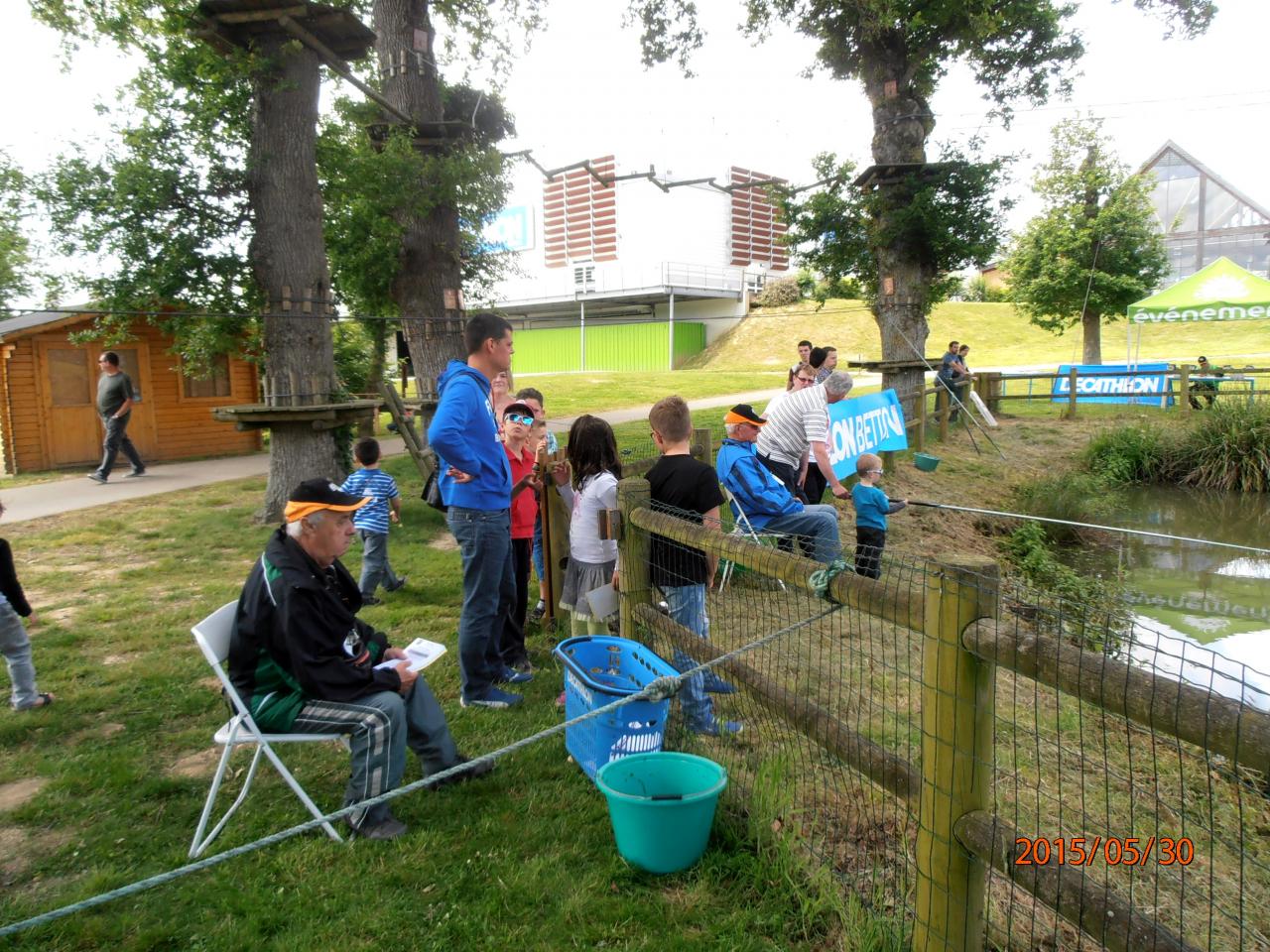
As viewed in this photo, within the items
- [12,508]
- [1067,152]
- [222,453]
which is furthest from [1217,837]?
[1067,152]

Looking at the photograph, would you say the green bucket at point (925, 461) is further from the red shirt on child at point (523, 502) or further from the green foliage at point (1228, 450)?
the red shirt on child at point (523, 502)

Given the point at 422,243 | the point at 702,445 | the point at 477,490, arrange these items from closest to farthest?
1. the point at 477,490
2. the point at 702,445
3. the point at 422,243

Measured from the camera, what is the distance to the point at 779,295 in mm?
41406

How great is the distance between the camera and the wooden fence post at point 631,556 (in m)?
3.83

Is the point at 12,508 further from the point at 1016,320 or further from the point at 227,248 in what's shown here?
the point at 1016,320

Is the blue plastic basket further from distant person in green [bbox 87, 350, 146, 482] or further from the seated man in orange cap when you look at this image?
distant person in green [bbox 87, 350, 146, 482]

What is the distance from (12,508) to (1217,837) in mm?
11868

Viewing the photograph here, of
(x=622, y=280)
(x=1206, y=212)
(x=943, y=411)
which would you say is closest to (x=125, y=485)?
(x=943, y=411)

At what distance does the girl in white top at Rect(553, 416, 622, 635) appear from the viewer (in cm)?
435

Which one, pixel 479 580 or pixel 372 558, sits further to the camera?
pixel 372 558

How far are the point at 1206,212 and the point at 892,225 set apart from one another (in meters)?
37.9

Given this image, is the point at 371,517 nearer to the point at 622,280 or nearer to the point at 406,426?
the point at 406,426

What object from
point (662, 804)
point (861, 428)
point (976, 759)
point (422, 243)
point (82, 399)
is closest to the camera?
point (976, 759)

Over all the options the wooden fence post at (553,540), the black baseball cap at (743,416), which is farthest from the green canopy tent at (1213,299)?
the wooden fence post at (553,540)
